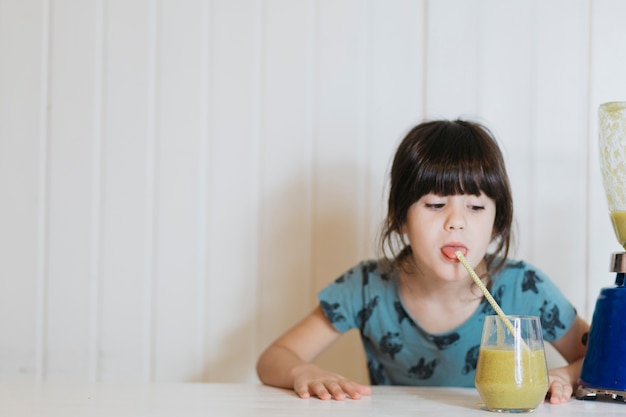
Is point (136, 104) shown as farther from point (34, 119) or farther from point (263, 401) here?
point (263, 401)

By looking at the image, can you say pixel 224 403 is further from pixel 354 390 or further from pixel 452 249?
pixel 452 249

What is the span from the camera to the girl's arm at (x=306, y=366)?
1162mm

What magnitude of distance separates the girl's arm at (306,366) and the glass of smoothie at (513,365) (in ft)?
0.67

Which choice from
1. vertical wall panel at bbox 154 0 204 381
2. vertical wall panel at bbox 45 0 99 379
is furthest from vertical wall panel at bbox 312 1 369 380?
vertical wall panel at bbox 45 0 99 379

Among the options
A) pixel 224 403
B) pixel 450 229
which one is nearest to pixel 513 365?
pixel 450 229

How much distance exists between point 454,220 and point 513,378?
0.93ft

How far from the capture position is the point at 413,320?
1402 mm

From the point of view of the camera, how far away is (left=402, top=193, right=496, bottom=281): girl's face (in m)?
1.23

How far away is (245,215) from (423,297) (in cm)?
39

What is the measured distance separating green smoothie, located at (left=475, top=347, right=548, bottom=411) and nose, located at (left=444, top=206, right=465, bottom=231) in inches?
9.4

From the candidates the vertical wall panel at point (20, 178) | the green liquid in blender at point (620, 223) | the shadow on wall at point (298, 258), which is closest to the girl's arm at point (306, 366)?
the shadow on wall at point (298, 258)

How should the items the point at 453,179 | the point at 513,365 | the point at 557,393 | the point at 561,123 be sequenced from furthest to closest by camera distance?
the point at 561,123, the point at 453,179, the point at 557,393, the point at 513,365

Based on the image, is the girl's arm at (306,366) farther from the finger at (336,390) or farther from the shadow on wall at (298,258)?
the shadow on wall at (298,258)

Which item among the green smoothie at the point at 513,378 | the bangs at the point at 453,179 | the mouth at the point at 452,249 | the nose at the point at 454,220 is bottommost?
the green smoothie at the point at 513,378
